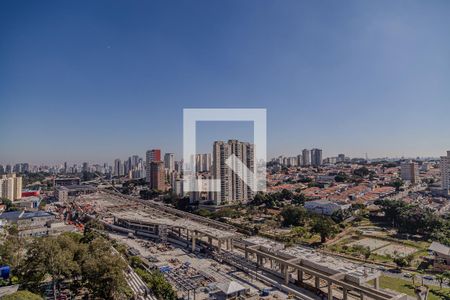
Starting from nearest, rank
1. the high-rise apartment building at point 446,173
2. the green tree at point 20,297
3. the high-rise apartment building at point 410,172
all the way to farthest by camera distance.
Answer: the green tree at point 20,297, the high-rise apartment building at point 446,173, the high-rise apartment building at point 410,172

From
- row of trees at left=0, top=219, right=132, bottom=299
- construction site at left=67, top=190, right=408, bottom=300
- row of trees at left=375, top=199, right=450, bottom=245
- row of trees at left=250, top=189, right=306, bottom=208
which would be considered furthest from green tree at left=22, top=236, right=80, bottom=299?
row of trees at left=250, top=189, right=306, bottom=208

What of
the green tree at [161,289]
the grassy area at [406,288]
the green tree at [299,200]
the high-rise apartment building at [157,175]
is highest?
the high-rise apartment building at [157,175]

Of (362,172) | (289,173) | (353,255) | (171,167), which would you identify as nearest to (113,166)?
(171,167)

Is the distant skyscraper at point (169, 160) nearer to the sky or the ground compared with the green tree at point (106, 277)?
nearer to the sky

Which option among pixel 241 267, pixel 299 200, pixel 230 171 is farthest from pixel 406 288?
pixel 230 171

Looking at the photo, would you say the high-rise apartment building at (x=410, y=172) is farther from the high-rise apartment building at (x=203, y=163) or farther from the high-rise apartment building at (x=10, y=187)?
the high-rise apartment building at (x=10, y=187)

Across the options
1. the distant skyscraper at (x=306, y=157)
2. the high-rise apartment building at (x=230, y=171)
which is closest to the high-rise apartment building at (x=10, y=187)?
the high-rise apartment building at (x=230, y=171)

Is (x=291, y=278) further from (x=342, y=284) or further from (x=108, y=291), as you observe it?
(x=108, y=291)
